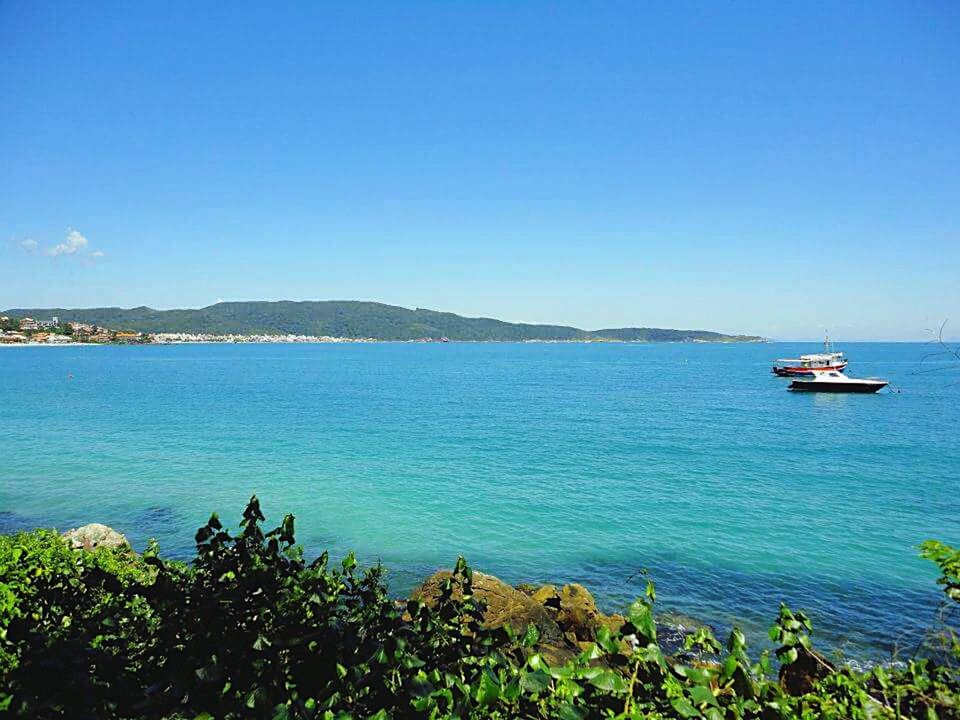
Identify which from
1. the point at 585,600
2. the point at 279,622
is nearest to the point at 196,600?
the point at 279,622

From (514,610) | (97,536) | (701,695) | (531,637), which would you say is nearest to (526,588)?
(514,610)

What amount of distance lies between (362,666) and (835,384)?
93.6m

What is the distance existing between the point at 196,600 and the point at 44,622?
5.62 feet

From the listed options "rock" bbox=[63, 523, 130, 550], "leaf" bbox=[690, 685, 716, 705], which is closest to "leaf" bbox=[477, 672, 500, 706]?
"leaf" bbox=[690, 685, 716, 705]

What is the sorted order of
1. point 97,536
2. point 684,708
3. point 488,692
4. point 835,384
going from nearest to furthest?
point 684,708, point 488,692, point 97,536, point 835,384

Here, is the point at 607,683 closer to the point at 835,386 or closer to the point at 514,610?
the point at 514,610

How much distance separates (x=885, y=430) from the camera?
2052 inches

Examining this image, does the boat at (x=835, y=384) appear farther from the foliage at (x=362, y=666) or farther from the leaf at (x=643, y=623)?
the leaf at (x=643, y=623)

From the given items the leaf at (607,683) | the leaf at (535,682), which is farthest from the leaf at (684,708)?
the leaf at (535,682)

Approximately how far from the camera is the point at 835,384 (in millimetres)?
81625

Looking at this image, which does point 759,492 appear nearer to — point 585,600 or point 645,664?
point 585,600

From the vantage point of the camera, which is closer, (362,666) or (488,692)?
(488,692)

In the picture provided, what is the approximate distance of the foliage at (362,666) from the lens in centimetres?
241

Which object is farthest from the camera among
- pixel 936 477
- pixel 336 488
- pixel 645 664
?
pixel 936 477
